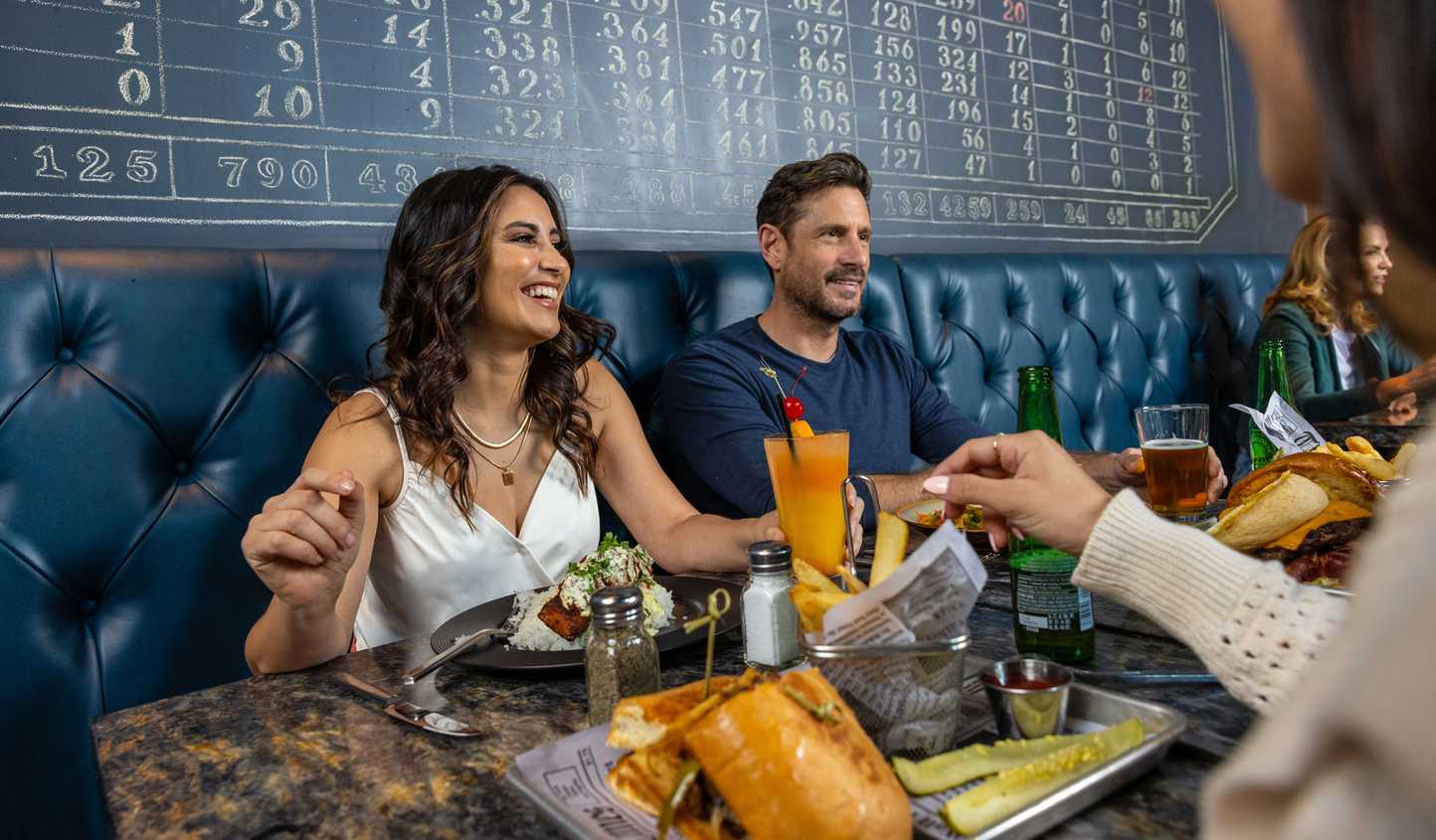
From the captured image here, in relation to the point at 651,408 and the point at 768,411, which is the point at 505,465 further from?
the point at 768,411

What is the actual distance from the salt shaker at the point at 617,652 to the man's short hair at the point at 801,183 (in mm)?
1754

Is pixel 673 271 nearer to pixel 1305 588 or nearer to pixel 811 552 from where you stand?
pixel 811 552

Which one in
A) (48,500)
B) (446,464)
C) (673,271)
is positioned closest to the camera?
(48,500)

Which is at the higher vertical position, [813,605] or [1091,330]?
[1091,330]

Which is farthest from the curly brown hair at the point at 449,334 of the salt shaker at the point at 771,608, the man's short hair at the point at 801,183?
the salt shaker at the point at 771,608

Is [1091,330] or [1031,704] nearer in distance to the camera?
[1031,704]

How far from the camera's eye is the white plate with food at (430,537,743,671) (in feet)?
3.29

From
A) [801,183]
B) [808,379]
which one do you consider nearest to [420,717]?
[808,379]

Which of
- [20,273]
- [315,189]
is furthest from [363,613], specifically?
[315,189]

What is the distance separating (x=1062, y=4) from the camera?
3582 millimetres

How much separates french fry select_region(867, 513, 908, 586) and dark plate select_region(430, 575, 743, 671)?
0.28 m

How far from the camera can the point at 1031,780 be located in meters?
0.61

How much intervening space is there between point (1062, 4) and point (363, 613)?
3277 millimetres

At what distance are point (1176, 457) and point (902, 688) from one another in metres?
0.81
